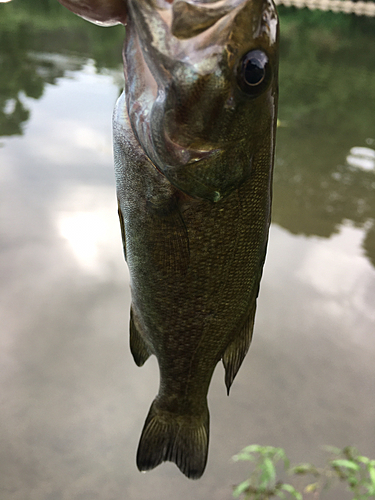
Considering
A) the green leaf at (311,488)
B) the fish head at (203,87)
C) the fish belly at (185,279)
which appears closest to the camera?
the fish head at (203,87)

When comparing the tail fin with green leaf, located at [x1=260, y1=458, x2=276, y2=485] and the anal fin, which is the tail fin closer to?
the anal fin

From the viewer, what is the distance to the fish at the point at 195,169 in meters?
0.80

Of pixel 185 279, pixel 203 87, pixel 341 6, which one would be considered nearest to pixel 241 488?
pixel 185 279

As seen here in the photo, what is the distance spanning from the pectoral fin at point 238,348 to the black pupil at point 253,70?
1.97 ft

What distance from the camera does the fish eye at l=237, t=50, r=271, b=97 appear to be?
81cm

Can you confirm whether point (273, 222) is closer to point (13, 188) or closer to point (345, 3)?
point (13, 188)

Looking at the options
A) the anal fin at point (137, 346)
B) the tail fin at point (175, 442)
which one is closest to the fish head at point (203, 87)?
the anal fin at point (137, 346)

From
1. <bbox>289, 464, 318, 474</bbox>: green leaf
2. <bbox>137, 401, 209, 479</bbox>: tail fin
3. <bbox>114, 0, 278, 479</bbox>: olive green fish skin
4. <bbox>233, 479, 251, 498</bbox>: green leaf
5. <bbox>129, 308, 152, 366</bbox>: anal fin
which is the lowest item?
<bbox>289, 464, 318, 474</bbox>: green leaf

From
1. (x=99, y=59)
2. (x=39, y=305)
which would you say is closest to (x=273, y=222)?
(x=39, y=305)

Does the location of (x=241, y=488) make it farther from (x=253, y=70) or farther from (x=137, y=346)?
(x=253, y=70)

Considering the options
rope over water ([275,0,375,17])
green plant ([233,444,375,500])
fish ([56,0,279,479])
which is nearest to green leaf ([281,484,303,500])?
green plant ([233,444,375,500])

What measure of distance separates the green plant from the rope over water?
23.2 metres

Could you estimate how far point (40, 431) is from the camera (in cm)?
264

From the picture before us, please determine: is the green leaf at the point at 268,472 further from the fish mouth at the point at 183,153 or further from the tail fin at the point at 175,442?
the fish mouth at the point at 183,153
